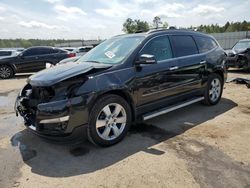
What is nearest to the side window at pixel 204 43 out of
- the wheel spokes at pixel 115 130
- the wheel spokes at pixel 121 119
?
the wheel spokes at pixel 121 119

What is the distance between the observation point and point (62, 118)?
3391 mm

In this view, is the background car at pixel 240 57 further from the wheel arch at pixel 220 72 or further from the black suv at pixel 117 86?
the black suv at pixel 117 86

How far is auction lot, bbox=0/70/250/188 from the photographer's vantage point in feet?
9.83

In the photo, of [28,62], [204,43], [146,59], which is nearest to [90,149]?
[146,59]

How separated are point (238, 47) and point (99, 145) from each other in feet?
34.2

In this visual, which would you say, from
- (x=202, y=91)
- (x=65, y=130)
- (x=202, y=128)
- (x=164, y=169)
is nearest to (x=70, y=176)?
(x=65, y=130)

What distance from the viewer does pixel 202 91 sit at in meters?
5.73

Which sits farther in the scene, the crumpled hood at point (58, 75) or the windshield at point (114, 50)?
the windshield at point (114, 50)

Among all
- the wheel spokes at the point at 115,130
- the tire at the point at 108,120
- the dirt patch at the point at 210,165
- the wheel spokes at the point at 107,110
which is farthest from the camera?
the wheel spokes at the point at 115,130

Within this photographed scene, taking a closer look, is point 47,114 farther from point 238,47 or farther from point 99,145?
point 238,47

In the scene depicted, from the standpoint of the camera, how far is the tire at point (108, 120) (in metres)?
3.66

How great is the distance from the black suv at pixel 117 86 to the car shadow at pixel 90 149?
9.5 inches

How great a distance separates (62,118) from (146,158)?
4.13ft

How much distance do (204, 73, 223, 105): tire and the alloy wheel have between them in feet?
8.58
